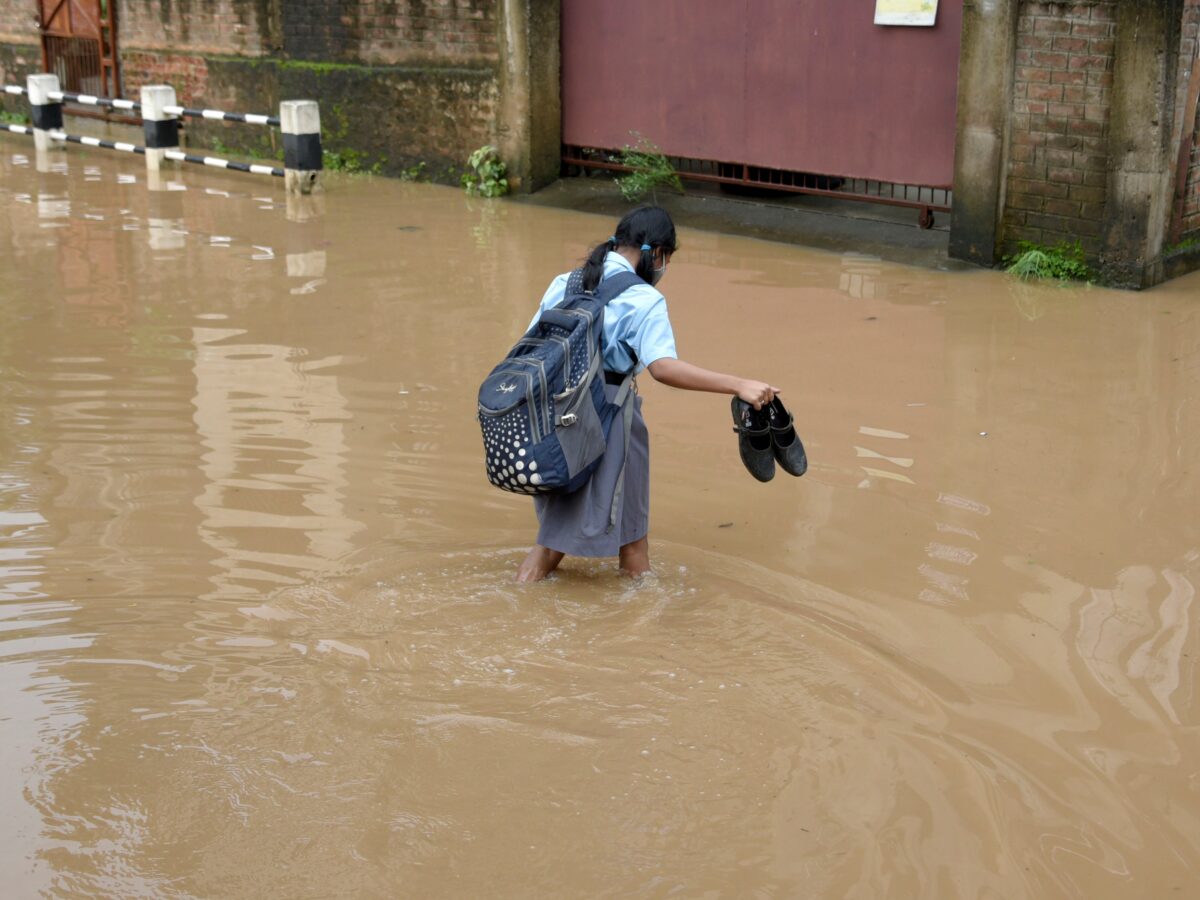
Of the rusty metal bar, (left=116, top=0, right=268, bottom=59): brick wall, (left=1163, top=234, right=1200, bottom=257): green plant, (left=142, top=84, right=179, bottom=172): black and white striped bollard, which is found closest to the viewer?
(left=1163, top=234, right=1200, bottom=257): green plant

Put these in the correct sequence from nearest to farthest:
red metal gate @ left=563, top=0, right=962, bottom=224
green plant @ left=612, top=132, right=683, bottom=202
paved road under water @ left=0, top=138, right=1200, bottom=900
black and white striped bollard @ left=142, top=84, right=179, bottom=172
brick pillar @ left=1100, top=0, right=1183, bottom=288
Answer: paved road under water @ left=0, top=138, right=1200, bottom=900 → brick pillar @ left=1100, top=0, right=1183, bottom=288 → red metal gate @ left=563, top=0, right=962, bottom=224 → green plant @ left=612, top=132, right=683, bottom=202 → black and white striped bollard @ left=142, top=84, right=179, bottom=172

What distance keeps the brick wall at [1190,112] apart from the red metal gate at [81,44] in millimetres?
12074

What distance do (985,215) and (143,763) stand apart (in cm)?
709

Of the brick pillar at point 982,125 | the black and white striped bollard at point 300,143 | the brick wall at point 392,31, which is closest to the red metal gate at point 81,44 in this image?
the brick wall at point 392,31

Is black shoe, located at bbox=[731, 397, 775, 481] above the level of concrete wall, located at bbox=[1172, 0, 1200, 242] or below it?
below

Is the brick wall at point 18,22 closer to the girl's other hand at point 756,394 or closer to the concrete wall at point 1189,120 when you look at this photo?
the concrete wall at point 1189,120

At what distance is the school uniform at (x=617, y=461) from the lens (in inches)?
165

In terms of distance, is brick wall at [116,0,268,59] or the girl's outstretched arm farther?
brick wall at [116,0,268,59]

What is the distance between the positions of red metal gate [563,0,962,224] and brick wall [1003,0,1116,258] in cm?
77

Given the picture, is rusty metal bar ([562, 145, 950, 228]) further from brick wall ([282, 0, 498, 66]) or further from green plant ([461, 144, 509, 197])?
brick wall ([282, 0, 498, 66])

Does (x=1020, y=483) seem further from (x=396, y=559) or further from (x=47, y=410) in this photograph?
(x=47, y=410)

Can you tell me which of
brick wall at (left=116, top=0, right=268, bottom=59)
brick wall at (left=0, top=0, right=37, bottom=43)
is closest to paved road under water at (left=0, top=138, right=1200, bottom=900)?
brick wall at (left=116, top=0, right=268, bottom=59)

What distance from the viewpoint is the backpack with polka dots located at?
410cm

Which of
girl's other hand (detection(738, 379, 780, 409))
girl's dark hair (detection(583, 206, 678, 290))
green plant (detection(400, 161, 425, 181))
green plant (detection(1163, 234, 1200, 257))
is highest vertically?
girl's dark hair (detection(583, 206, 678, 290))
